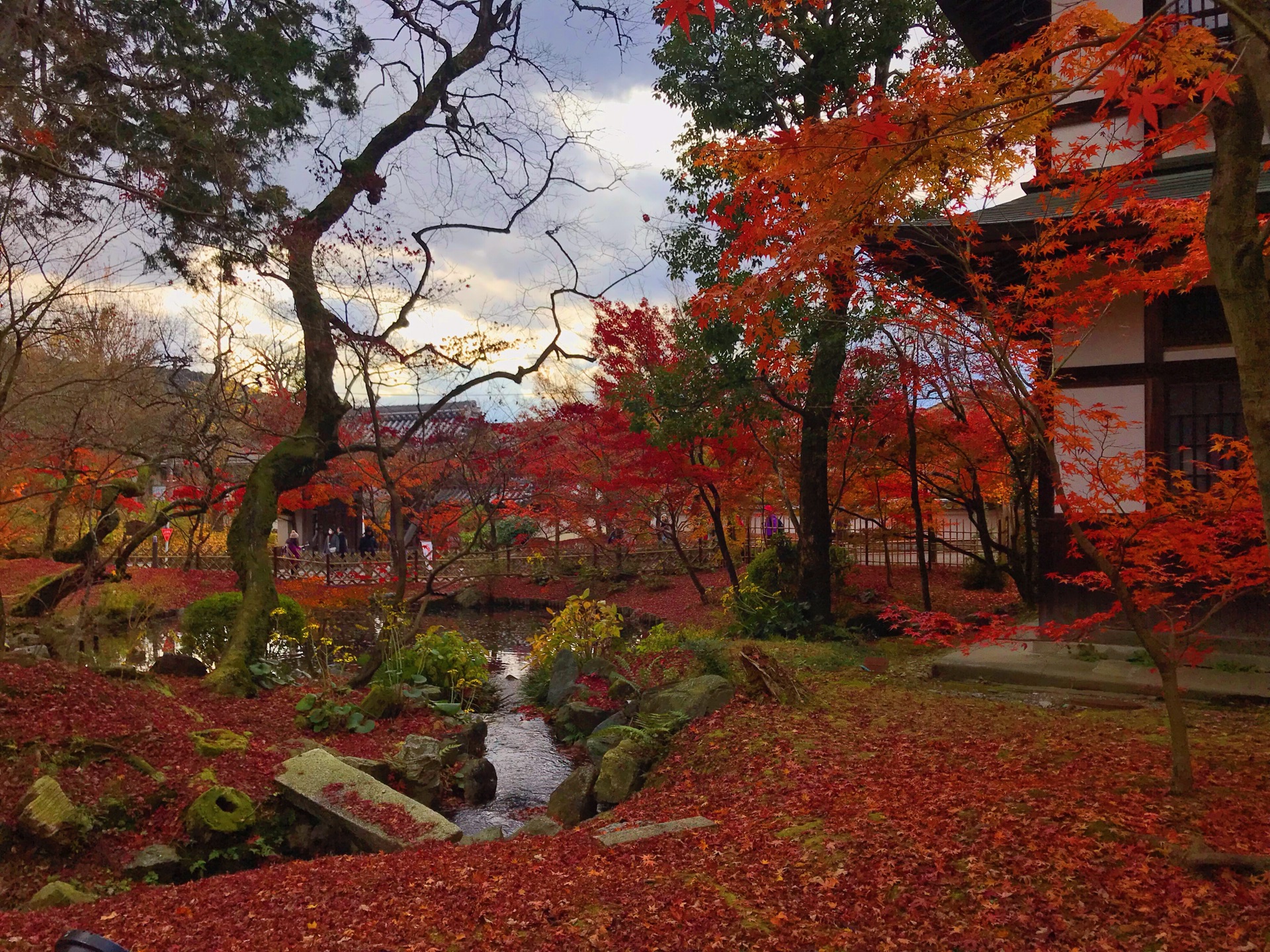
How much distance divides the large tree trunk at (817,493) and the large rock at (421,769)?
6194 millimetres

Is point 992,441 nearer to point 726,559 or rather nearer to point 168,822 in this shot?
point 726,559

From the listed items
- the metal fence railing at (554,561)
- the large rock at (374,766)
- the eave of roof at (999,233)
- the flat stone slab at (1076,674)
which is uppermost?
the eave of roof at (999,233)

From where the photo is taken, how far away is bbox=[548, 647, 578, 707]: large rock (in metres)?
11.4

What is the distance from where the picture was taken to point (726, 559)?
14211 millimetres

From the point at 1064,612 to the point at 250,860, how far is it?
349 inches

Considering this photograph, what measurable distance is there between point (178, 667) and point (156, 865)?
5.34m

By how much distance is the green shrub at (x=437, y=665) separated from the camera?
11031mm

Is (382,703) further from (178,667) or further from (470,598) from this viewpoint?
(470,598)

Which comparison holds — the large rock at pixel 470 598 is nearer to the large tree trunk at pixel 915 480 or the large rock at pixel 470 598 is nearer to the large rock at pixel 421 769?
the large tree trunk at pixel 915 480

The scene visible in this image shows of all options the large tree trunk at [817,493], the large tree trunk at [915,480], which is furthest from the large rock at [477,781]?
the large tree trunk at [915,480]

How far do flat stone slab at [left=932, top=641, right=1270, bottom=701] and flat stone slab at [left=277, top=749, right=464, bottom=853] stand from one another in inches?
209

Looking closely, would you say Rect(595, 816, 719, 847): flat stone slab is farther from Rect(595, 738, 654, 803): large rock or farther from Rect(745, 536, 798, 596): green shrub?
Rect(745, 536, 798, 596): green shrub

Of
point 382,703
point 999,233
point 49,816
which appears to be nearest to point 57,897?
point 49,816

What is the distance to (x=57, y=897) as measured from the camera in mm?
4824
